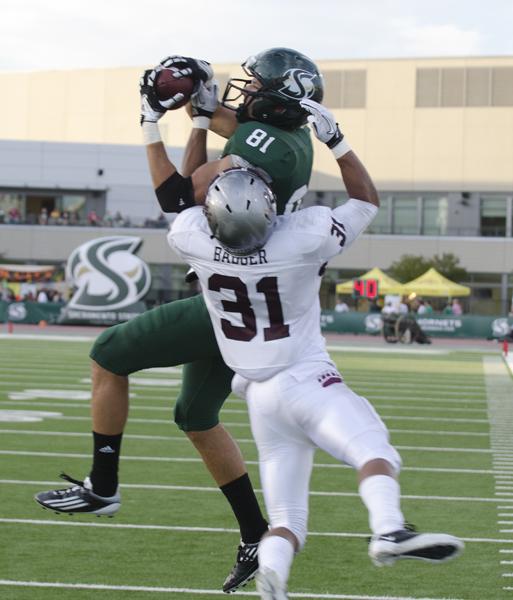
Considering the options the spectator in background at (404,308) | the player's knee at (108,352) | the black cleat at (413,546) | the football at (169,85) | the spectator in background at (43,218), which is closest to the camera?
the black cleat at (413,546)

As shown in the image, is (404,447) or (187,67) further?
(404,447)

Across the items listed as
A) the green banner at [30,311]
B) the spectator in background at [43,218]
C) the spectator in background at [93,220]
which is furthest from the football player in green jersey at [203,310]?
the spectator in background at [43,218]

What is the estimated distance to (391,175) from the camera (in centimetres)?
5459

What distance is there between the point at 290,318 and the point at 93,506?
141cm

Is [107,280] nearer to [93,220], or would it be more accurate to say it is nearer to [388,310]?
[388,310]

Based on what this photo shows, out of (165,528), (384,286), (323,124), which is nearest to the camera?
(323,124)

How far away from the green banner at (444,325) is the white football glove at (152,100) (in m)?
32.1

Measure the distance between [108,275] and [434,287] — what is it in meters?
12.2

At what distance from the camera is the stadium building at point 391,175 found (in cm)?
5328

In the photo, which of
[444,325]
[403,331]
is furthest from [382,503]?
[444,325]

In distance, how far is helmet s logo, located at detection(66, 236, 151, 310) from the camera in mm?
35906

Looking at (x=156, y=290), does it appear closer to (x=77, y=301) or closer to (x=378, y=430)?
(x=77, y=301)

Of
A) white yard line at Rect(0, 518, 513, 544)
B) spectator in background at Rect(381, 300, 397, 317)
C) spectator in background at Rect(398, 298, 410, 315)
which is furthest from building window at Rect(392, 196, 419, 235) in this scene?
white yard line at Rect(0, 518, 513, 544)

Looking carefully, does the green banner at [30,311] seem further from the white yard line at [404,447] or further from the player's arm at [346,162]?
the player's arm at [346,162]
